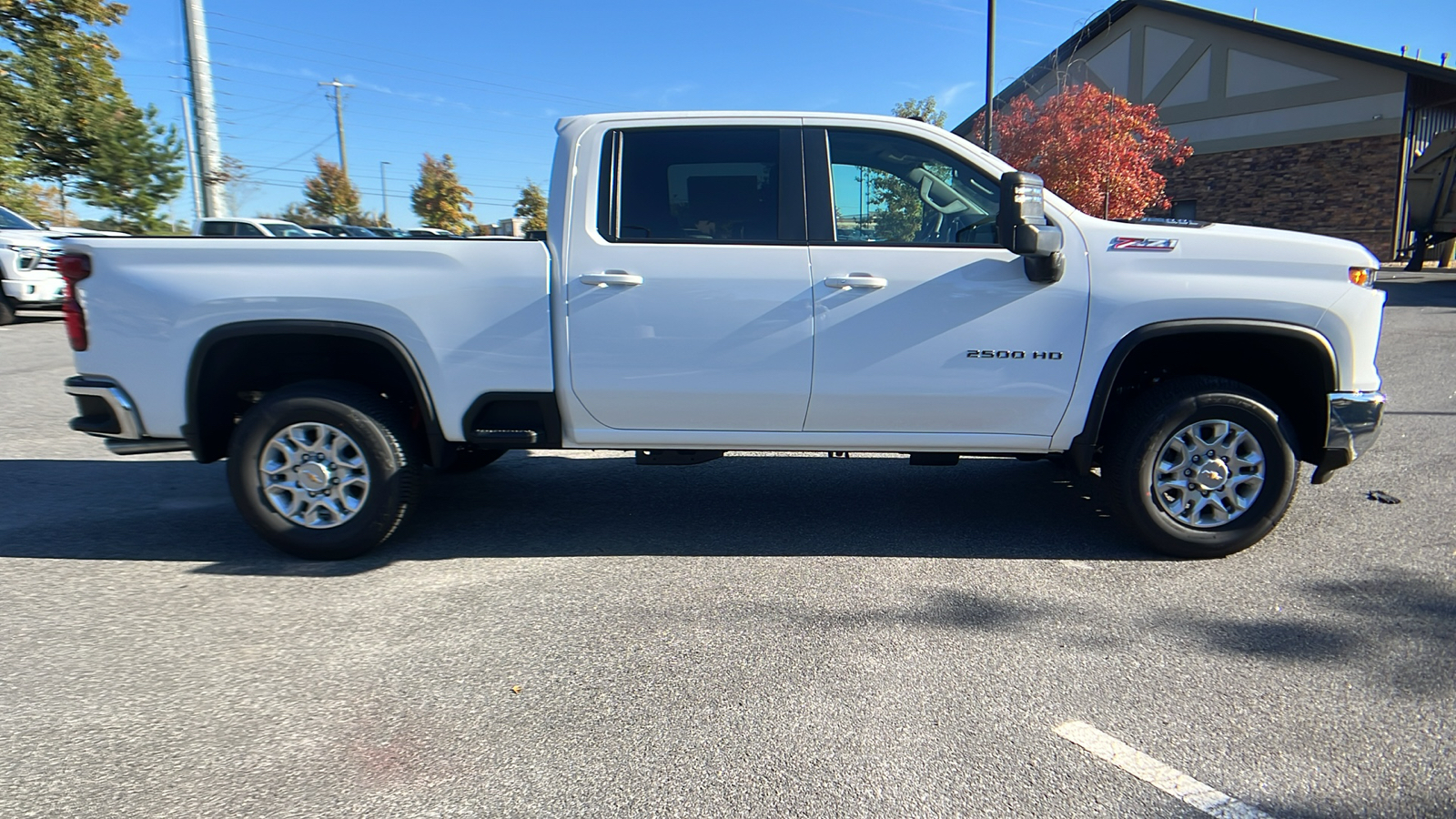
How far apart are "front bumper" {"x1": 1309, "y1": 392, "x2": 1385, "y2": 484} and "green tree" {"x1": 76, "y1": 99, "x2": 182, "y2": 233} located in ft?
121

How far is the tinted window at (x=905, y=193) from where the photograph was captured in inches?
163

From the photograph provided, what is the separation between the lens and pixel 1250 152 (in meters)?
29.2

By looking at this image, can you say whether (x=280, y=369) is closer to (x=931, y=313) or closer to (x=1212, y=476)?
(x=931, y=313)

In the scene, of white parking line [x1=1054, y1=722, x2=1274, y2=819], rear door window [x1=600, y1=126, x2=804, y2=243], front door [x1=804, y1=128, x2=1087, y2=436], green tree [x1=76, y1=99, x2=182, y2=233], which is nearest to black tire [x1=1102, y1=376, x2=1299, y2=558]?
front door [x1=804, y1=128, x2=1087, y2=436]

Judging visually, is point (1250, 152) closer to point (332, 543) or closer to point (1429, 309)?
point (1429, 309)

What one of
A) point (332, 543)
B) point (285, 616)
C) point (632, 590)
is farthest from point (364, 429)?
point (632, 590)

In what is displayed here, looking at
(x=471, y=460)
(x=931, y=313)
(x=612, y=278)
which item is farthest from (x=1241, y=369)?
(x=471, y=460)

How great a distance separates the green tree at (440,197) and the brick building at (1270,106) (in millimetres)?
33664

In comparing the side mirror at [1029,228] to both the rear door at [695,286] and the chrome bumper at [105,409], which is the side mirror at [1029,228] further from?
the chrome bumper at [105,409]

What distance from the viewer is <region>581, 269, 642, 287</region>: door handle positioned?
400 centimetres

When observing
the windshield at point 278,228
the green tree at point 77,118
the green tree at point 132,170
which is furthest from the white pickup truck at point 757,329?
the green tree at point 132,170

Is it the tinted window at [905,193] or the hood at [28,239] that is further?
the hood at [28,239]

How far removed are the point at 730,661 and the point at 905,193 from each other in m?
2.43

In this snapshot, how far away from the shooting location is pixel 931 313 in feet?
13.2
